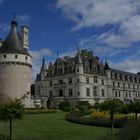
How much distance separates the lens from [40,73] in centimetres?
7775

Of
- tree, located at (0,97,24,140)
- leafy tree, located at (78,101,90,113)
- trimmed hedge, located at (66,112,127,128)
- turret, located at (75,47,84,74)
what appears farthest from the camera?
turret, located at (75,47,84,74)

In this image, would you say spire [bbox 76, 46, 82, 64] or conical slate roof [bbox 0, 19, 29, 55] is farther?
spire [bbox 76, 46, 82, 64]

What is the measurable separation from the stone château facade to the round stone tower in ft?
49.2

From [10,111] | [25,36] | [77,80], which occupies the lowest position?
[10,111]

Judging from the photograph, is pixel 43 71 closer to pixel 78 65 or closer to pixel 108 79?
pixel 78 65

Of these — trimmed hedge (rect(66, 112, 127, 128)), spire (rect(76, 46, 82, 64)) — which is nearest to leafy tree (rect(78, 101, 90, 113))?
spire (rect(76, 46, 82, 64))

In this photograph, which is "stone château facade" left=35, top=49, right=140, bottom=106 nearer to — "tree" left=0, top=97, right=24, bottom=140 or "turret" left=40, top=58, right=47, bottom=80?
"turret" left=40, top=58, right=47, bottom=80

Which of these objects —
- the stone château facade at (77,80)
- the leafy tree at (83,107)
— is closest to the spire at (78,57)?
the stone château facade at (77,80)

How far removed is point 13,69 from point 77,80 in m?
19.1

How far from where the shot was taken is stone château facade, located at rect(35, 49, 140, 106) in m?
70.7

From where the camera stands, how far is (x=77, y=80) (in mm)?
70438

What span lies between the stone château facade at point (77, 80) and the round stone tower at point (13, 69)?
591 inches

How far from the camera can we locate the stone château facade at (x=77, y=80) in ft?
232

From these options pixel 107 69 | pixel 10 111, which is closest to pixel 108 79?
pixel 107 69
